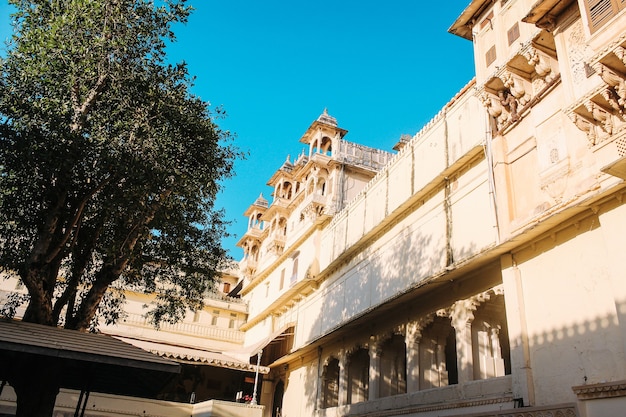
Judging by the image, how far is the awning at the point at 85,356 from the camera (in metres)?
7.98

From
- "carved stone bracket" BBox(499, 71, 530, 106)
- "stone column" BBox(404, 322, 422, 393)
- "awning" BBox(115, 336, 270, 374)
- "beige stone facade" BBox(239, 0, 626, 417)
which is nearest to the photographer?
"beige stone facade" BBox(239, 0, 626, 417)

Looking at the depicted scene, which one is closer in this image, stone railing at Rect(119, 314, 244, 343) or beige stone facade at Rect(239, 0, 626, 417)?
beige stone facade at Rect(239, 0, 626, 417)

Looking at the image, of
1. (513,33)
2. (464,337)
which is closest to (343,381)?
(464,337)

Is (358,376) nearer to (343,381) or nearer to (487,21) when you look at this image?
(343,381)

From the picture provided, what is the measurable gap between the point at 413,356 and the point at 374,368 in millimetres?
2811

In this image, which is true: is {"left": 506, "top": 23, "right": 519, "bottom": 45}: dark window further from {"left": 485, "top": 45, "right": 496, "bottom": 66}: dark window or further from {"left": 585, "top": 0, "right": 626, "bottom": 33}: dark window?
{"left": 585, "top": 0, "right": 626, "bottom": 33}: dark window

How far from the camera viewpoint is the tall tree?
11594 mm

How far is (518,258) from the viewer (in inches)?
462

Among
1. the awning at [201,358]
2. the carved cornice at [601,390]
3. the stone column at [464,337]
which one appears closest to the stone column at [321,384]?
the awning at [201,358]

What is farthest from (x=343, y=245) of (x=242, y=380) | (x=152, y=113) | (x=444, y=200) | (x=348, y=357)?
(x=242, y=380)

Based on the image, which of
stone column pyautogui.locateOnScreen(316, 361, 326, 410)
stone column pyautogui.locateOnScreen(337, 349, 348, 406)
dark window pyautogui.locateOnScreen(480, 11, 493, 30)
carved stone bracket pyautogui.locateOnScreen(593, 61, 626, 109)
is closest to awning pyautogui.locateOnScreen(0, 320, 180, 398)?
carved stone bracket pyautogui.locateOnScreen(593, 61, 626, 109)

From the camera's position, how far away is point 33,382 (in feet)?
30.5

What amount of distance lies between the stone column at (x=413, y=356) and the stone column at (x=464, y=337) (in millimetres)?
2010

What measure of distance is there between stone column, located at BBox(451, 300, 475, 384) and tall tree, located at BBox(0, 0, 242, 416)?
315 inches
